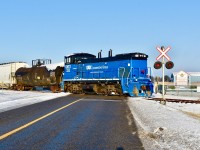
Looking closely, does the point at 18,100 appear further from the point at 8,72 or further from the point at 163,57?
the point at 8,72

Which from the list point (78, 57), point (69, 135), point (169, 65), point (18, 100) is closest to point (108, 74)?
point (78, 57)

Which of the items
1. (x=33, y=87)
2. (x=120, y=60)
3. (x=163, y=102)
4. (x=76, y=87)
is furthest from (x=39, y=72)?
(x=163, y=102)

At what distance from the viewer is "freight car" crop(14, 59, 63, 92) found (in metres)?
38.2

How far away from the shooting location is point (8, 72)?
156 feet

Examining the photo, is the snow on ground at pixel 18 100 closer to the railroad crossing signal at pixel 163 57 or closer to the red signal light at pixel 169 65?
the railroad crossing signal at pixel 163 57

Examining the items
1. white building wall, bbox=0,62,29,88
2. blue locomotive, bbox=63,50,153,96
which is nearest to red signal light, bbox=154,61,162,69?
blue locomotive, bbox=63,50,153,96

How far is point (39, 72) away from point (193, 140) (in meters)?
34.2

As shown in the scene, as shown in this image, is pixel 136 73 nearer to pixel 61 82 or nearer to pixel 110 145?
pixel 61 82

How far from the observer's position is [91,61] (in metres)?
34.1

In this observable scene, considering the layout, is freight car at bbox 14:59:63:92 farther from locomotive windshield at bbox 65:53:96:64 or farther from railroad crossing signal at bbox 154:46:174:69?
railroad crossing signal at bbox 154:46:174:69

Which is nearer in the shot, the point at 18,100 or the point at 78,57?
the point at 18,100

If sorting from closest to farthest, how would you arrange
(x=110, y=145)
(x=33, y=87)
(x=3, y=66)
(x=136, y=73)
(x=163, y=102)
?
(x=110, y=145)
(x=163, y=102)
(x=136, y=73)
(x=33, y=87)
(x=3, y=66)

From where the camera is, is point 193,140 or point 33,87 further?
point 33,87

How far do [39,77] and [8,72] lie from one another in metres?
8.95
